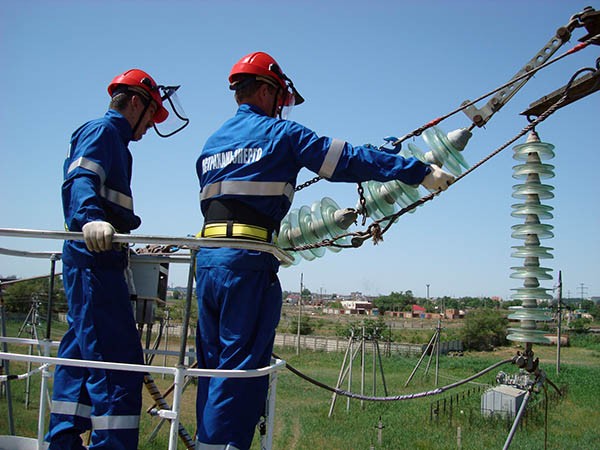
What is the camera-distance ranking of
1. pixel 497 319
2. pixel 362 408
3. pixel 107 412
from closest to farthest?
pixel 107 412
pixel 362 408
pixel 497 319

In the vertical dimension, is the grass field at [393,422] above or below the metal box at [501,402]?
below

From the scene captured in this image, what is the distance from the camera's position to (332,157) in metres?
3.08

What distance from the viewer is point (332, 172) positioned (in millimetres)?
3098

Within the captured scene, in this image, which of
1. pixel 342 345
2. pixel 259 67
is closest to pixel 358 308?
pixel 342 345

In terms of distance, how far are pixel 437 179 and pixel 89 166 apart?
1999 mm

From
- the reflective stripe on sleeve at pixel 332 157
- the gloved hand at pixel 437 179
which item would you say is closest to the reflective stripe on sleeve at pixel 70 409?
the reflective stripe on sleeve at pixel 332 157

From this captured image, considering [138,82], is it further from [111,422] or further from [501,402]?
[501,402]

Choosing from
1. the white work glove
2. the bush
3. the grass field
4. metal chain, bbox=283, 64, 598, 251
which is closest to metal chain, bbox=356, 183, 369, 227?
metal chain, bbox=283, 64, 598, 251

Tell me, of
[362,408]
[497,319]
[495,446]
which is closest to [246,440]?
[495,446]

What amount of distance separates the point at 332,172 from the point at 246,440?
1.45 meters

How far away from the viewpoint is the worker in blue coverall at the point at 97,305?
305 cm

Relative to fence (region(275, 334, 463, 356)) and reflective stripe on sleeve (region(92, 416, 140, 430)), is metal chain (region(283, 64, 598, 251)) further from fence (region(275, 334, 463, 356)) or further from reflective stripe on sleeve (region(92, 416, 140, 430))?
fence (region(275, 334, 463, 356))

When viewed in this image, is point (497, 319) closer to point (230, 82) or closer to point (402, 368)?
point (402, 368)

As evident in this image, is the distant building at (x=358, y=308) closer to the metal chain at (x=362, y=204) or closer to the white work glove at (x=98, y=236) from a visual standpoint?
the metal chain at (x=362, y=204)
